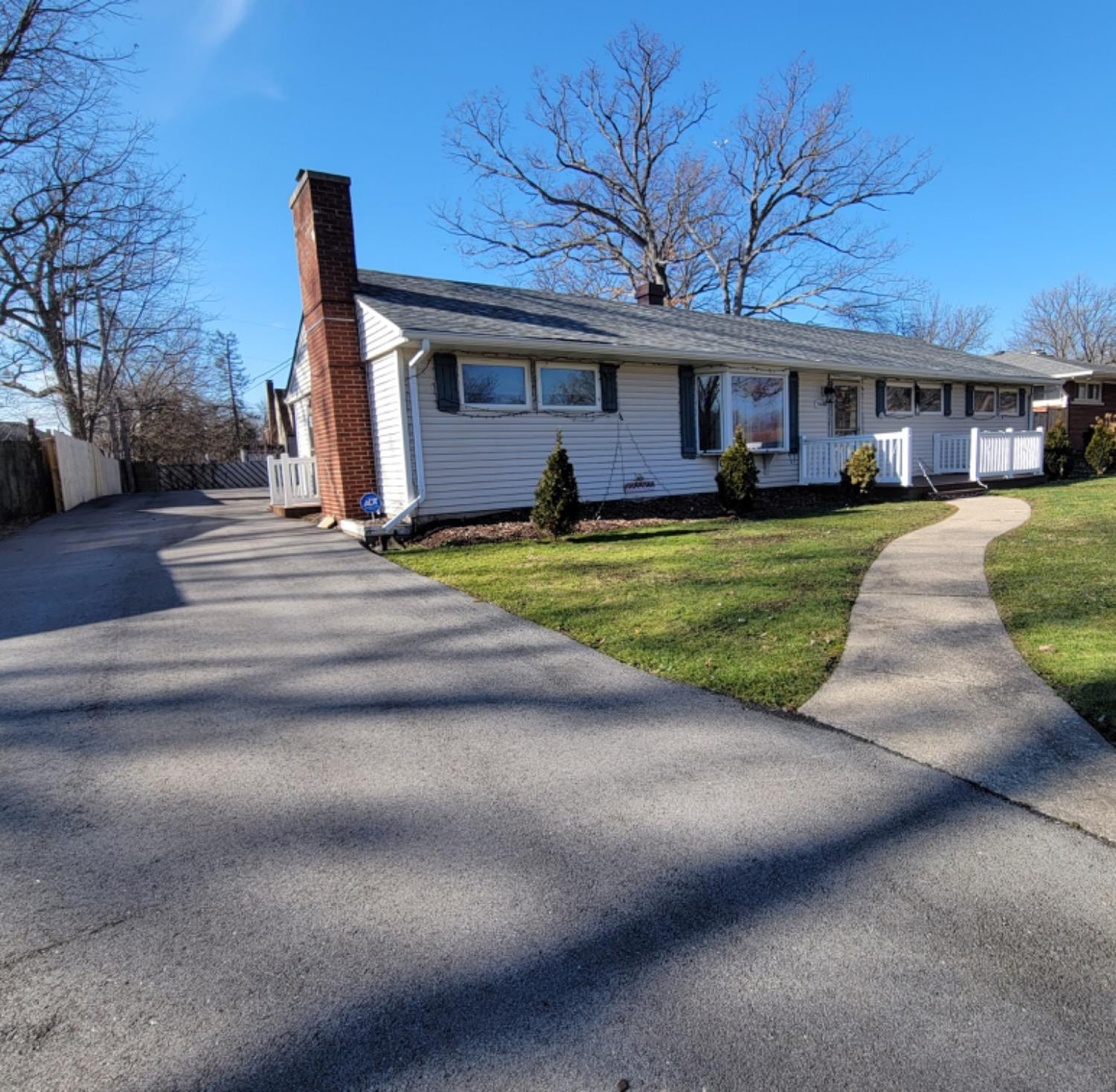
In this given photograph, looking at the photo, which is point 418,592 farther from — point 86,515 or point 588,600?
point 86,515

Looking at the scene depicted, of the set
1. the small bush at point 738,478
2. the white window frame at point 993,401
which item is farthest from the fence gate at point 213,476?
the white window frame at point 993,401

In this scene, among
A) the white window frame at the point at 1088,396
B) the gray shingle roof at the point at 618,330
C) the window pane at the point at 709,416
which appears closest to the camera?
the gray shingle roof at the point at 618,330

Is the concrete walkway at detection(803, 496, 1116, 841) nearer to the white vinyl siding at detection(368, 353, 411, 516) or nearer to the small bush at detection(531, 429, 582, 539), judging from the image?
the small bush at detection(531, 429, 582, 539)

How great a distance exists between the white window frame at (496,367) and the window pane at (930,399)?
1069 centimetres

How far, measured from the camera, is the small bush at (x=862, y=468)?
12.0 m

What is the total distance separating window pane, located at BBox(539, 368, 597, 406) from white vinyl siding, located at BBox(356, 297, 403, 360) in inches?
95.1

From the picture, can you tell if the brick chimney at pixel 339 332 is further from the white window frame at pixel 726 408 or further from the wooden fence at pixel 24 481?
the wooden fence at pixel 24 481

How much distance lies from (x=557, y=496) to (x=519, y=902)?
6.69m

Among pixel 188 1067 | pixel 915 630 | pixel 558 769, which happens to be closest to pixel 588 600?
pixel 915 630

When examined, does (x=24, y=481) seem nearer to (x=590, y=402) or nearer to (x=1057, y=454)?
(x=590, y=402)

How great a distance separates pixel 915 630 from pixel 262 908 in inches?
165

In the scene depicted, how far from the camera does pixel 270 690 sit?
377 centimetres

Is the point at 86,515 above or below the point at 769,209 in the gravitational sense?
below

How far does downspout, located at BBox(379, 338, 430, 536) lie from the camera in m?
8.88
